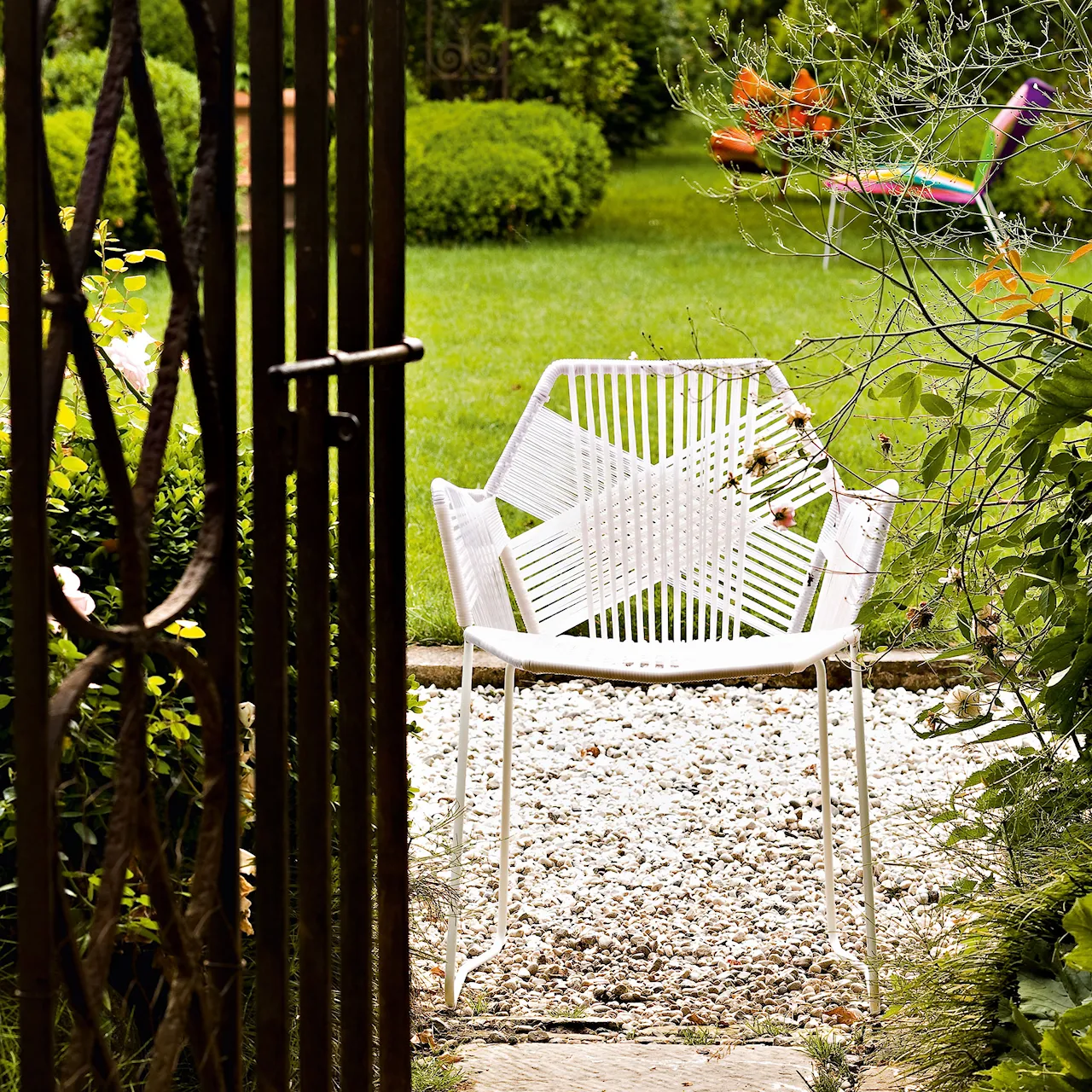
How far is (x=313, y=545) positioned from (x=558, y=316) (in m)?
6.17

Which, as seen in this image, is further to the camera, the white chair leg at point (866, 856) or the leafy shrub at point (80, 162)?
the leafy shrub at point (80, 162)

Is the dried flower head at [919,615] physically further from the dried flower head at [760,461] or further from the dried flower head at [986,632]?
the dried flower head at [760,461]

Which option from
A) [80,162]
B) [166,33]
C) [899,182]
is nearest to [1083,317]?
[899,182]

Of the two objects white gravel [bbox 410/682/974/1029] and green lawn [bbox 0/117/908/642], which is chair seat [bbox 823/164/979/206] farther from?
green lawn [bbox 0/117/908/642]

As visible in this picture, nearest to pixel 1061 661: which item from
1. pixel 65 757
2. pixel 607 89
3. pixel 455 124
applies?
pixel 65 757

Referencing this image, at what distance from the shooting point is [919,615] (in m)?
1.99

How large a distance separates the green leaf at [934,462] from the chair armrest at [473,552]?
809mm

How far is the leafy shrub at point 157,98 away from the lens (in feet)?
28.9

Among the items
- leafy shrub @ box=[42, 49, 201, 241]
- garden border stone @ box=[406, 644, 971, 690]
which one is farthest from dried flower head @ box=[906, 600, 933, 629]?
leafy shrub @ box=[42, 49, 201, 241]

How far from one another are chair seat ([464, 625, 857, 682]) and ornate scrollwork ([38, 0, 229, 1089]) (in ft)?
4.14

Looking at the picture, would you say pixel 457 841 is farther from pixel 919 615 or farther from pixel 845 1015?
pixel 919 615

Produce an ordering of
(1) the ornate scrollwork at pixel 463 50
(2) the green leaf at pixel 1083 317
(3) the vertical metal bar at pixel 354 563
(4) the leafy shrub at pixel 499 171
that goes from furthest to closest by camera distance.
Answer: (1) the ornate scrollwork at pixel 463 50 < (4) the leafy shrub at pixel 499 171 < (2) the green leaf at pixel 1083 317 < (3) the vertical metal bar at pixel 354 563

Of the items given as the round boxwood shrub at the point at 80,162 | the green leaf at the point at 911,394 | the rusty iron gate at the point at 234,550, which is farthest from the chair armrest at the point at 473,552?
the round boxwood shrub at the point at 80,162

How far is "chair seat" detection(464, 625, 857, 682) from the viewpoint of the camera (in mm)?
2250
